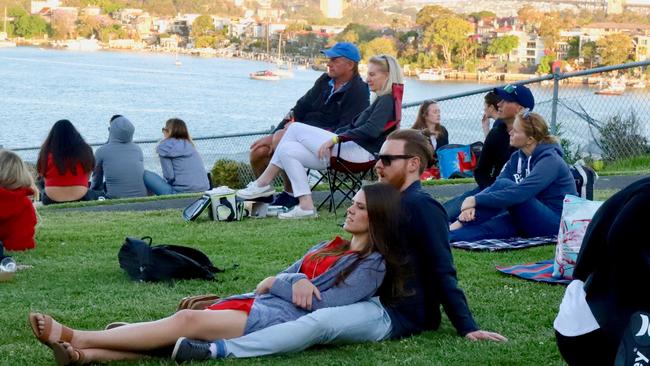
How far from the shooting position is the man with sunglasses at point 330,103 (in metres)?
9.14

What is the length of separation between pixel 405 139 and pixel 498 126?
3079 mm

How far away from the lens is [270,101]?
79375 millimetres

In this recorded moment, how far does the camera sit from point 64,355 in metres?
4.09

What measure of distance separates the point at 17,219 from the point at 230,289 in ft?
6.99

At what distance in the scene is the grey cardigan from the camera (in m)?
4.43

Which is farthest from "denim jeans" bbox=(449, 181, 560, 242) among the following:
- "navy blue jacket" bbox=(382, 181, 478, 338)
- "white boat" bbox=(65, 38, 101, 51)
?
"white boat" bbox=(65, 38, 101, 51)

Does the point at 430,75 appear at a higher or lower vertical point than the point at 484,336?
lower

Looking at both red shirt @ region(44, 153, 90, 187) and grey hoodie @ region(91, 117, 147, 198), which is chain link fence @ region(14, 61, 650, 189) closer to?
grey hoodie @ region(91, 117, 147, 198)

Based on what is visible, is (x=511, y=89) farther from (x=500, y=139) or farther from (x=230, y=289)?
(x=230, y=289)

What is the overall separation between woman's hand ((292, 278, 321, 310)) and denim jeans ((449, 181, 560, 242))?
3.00 meters

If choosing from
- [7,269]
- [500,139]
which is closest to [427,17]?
[500,139]

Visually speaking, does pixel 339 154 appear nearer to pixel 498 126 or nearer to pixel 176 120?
pixel 498 126

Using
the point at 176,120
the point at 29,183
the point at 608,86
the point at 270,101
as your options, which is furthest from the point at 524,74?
the point at 29,183

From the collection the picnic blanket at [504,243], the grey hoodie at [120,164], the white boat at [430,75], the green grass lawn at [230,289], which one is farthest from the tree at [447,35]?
the picnic blanket at [504,243]
